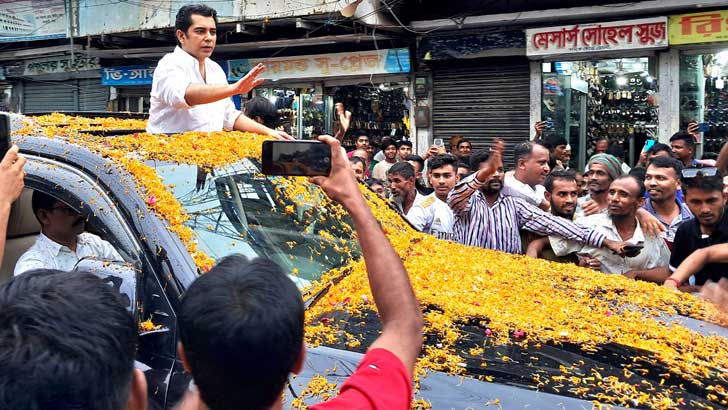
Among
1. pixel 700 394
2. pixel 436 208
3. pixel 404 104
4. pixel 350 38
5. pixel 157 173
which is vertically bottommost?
pixel 700 394

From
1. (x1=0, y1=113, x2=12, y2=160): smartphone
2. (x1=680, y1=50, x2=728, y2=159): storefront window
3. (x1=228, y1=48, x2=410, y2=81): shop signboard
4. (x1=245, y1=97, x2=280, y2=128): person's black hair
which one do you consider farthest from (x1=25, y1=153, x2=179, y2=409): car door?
(x1=228, y1=48, x2=410, y2=81): shop signboard

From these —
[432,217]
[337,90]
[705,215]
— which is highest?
[337,90]

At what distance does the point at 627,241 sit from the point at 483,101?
8.31 meters

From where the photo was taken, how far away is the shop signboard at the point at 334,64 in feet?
43.7

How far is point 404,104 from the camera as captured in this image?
1416 cm

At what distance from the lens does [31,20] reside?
1822 centimetres

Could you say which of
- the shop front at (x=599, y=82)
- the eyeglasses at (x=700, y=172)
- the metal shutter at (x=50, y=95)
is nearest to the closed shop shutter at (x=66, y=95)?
the metal shutter at (x=50, y=95)

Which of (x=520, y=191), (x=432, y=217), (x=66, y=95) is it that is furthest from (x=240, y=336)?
(x=66, y=95)

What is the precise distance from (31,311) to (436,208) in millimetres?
5016

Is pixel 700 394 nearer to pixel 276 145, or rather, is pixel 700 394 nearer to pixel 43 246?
pixel 276 145

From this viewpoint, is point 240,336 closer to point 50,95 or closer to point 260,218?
point 260,218

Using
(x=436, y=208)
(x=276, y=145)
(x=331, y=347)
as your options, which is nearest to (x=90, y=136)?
(x=331, y=347)

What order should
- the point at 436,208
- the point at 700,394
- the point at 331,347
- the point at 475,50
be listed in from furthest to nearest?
the point at 475,50, the point at 436,208, the point at 331,347, the point at 700,394

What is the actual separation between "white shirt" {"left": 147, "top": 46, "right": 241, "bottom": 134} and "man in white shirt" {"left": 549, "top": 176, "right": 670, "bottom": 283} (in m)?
2.59
